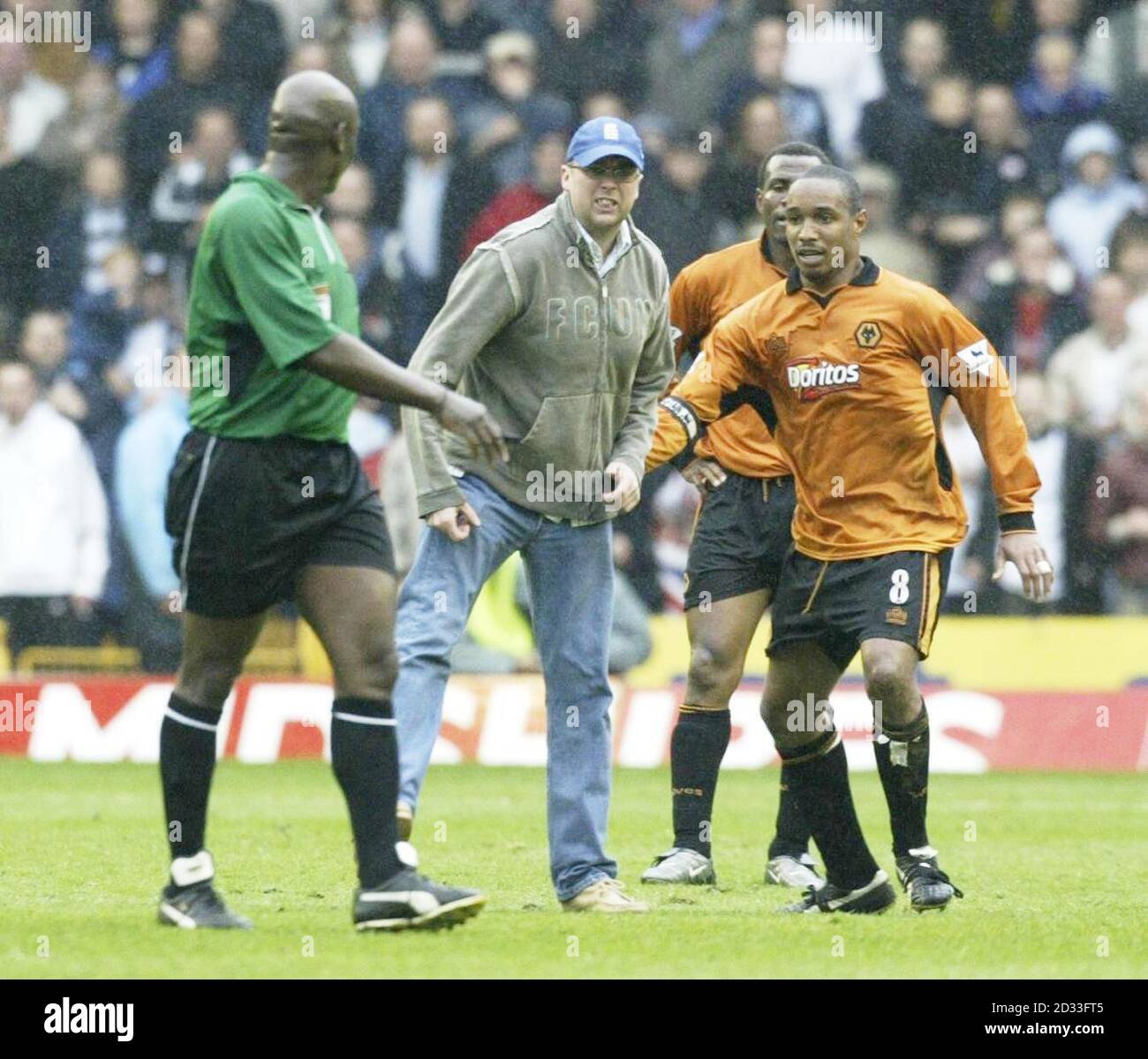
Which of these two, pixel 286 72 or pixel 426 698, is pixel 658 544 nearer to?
pixel 286 72

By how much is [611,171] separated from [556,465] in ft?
3.13

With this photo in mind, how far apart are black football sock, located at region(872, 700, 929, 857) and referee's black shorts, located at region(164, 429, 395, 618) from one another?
215cm

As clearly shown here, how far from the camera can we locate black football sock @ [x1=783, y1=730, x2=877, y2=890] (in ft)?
25.5

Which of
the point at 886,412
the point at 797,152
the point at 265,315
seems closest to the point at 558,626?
the point at 886,412

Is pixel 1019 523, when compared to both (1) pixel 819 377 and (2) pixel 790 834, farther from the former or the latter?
(2) pixel 790 834

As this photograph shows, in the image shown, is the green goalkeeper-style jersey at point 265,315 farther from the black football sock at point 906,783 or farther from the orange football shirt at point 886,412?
the black football sock at point 906,783

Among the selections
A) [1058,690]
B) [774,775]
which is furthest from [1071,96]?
[774,775]

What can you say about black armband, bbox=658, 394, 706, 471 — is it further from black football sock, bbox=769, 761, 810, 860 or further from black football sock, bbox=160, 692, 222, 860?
black football sock, bbox=160, 692, 222, 860

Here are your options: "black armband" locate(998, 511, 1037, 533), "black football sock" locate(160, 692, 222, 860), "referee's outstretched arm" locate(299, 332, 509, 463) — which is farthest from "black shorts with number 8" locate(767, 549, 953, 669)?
"black football sock" locate(160, 692, 222, 860)

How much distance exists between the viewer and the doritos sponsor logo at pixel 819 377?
7914mm

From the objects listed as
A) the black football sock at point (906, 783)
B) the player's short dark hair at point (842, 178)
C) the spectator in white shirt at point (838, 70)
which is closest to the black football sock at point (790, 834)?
the black football sock at point (906, 783)

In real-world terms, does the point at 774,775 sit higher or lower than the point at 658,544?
lower

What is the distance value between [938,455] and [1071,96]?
1052 centimetres

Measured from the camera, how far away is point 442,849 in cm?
982
